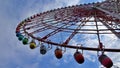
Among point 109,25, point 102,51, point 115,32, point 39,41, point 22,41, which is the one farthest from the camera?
point 22,41

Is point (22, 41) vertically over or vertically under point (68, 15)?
under

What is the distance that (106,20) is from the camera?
26.6 m

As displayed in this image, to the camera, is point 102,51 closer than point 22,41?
Yes

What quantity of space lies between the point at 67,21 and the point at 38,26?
8.40ft

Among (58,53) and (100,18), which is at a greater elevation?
(100,18)

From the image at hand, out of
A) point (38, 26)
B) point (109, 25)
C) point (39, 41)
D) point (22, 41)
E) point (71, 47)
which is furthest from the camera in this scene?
point (22, 41)

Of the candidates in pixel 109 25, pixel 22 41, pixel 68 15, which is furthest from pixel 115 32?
pixel 22 41

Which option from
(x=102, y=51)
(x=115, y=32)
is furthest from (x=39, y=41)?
(x=102, y=51)

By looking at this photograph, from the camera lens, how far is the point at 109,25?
24.9 m

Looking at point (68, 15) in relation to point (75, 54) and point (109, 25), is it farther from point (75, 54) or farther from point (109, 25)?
point (75, 54)

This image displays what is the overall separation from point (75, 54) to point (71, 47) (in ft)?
1.82

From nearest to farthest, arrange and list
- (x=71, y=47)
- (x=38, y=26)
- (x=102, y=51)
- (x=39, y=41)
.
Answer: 1. (x=102, y=51)
2. (x=71, y=47)
3. (x=39, y=41)
4. (x=38, y=26)

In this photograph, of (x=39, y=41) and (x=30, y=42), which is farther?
(x=30, y=42)

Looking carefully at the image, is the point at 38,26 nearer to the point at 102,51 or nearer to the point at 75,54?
the point at 75,54
